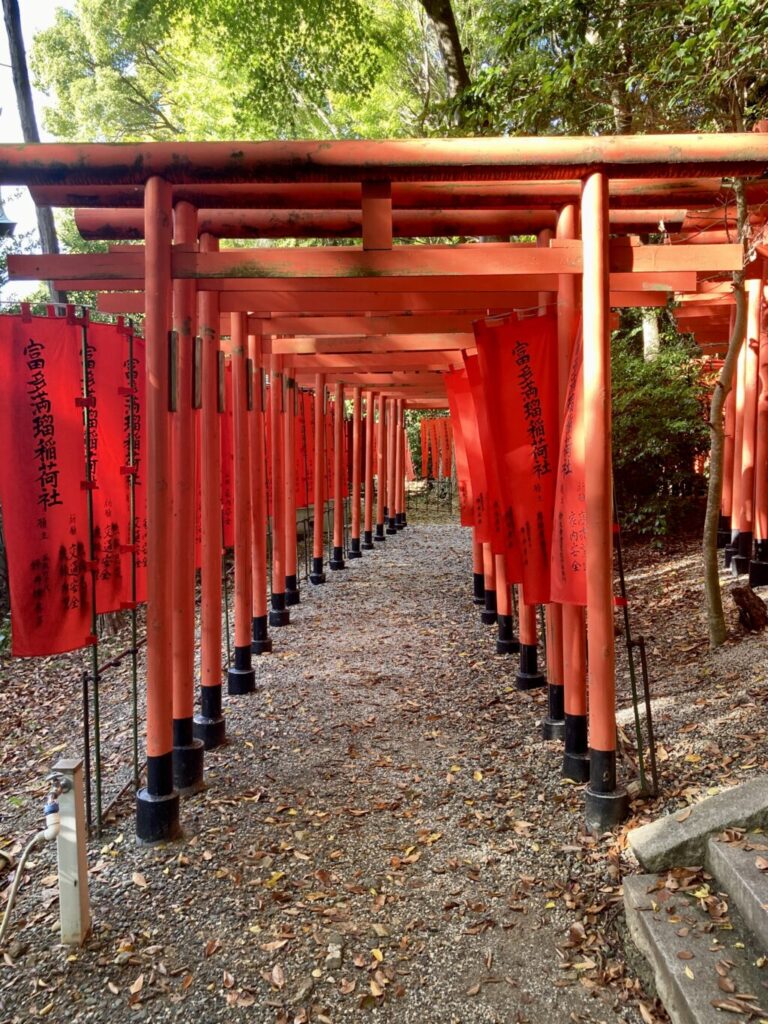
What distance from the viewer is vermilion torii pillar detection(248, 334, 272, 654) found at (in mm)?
7059

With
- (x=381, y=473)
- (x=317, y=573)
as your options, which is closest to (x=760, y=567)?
(x=317, y=573)

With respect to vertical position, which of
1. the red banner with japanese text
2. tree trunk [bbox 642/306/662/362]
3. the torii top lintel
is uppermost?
tree trunk [bbox 642/306/662/362]

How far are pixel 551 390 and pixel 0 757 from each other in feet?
17.8

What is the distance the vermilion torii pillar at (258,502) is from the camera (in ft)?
23.2

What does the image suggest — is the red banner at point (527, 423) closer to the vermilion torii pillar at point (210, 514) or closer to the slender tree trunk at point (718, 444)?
the slender tree trunk at point (718, 444)

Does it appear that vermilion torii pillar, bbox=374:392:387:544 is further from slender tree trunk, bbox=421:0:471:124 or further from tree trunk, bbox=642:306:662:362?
slender tree trunk, bbox=421:0:471:124

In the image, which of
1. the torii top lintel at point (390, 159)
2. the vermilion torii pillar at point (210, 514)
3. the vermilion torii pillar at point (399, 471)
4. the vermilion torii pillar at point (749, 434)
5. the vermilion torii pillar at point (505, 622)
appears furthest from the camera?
the vermilion torii pillar at point (399, 471)

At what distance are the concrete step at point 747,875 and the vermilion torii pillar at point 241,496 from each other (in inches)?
171

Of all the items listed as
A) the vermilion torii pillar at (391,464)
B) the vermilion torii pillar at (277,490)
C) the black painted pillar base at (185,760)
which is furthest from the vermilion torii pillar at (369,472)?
the black painted pillar base at (185,760)

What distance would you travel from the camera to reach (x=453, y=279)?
4.63 m

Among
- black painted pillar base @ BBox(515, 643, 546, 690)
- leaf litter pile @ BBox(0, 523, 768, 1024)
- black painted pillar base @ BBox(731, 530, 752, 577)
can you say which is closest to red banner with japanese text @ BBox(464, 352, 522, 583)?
black painted pillar base @ BBox(515, 643, 546, 690)

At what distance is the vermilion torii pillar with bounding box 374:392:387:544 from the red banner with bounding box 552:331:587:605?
41.7 ft

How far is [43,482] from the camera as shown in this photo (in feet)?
14.1

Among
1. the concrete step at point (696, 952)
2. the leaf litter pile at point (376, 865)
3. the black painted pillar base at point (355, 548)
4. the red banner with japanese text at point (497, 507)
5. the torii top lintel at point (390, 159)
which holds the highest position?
the torii top lintel at point (390, 159)
